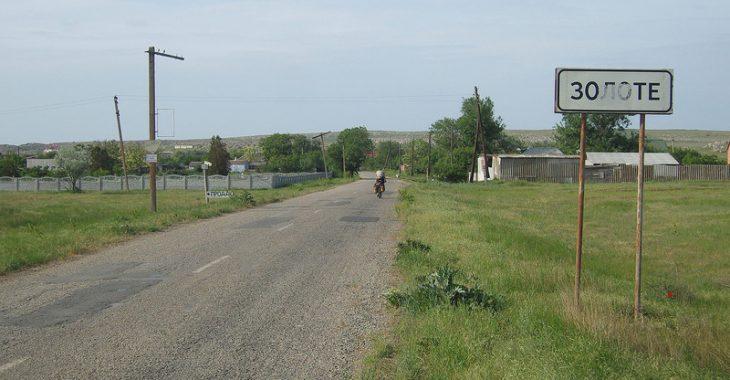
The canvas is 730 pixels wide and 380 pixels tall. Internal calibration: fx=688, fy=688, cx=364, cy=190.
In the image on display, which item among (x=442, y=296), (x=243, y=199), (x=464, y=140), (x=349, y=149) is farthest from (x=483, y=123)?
(x=442, y=296)

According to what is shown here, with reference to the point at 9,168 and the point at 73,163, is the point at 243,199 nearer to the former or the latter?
the point at 73,163

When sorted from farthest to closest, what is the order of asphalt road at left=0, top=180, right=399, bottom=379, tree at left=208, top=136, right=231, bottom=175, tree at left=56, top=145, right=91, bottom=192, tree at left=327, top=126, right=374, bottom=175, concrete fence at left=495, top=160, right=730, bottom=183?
tree at left=327, top=126, right=374, bottom=175
tree at left=208, top=136, right=231, bottom=175
tree at left=56, top=145, right=91, bottom=192
concrete fence at left=495, top=160, right=730, bottom=183
asphalt road at left=0, top=180, right=399, bottom=379

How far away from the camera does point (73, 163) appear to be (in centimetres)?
7325

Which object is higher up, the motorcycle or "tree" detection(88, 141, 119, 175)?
"tree" detection(88, 141, 119, 175)

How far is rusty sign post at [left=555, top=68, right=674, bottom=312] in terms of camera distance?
7.41m

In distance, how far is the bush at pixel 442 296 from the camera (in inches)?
321

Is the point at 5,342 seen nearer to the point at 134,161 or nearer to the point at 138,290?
the point at 138,290

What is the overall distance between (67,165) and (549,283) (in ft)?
237

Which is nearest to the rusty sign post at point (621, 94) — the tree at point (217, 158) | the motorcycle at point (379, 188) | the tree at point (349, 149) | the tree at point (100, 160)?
the motorcycle at point (379, 188)

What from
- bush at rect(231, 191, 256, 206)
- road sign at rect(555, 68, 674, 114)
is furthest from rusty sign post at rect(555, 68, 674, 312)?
bush at rect(231, 191, 256, 206)

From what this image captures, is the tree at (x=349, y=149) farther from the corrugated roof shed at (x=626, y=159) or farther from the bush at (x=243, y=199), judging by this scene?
the bush at (x=243, y=199)

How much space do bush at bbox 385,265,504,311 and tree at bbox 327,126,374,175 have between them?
341 feet

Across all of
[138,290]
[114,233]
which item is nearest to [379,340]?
[138,290]

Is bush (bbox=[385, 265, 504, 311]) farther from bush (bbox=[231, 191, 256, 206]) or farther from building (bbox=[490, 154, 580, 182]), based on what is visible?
building (bbox=[490, 154, 580, 182])
